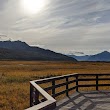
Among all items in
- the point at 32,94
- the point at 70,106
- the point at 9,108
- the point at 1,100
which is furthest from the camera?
the point at 1,100

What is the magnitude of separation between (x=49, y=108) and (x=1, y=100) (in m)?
11.0

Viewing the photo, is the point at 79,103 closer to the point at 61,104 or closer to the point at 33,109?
the point at 61,104

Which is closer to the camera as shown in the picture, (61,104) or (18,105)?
(61,104)

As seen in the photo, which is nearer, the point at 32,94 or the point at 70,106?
the point at 32,94

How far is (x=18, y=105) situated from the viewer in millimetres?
14570

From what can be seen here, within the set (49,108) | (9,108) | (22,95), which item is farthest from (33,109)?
(22,95)

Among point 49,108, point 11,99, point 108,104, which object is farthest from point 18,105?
point 49,108

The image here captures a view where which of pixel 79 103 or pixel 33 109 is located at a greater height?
pixel 33 109

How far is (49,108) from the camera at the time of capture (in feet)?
19.0

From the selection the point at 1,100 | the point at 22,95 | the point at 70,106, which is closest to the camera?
the point at 70,106

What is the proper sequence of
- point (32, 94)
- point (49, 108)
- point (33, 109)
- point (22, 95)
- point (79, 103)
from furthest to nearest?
point (22, 95), point (79, 103), point (32, 94), point (49, 108), point (33, 109)

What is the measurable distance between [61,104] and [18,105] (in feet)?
11.0

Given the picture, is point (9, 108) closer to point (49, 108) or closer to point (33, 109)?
point (49, 108)

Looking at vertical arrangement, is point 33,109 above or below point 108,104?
above
